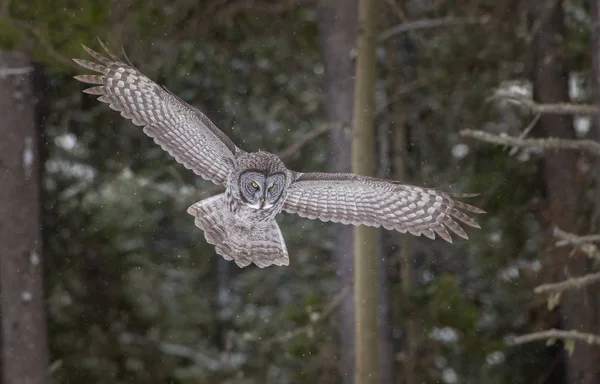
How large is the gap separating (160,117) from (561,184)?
3.99m

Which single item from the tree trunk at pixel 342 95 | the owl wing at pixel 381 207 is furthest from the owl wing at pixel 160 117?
the tree trunk at pixel 342 95

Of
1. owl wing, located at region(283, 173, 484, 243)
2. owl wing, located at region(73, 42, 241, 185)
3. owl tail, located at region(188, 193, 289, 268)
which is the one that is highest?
owl wing, located at region(73, 42, 241, 185)

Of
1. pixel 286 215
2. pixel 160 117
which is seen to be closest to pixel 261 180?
pixel 160 117

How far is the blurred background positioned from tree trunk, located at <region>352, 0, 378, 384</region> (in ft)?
2.98

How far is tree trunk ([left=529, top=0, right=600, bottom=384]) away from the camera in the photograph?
5.73 m

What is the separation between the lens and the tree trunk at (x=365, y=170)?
3.10m

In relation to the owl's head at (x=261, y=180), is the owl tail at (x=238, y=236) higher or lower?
lower

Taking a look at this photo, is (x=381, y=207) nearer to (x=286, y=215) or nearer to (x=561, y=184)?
(x=286, y=215)

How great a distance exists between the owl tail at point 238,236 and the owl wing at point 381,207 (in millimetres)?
126

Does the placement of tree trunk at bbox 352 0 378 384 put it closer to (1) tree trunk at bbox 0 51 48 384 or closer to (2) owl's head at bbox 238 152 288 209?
(2) owl's head at bbox 238 152 288 209

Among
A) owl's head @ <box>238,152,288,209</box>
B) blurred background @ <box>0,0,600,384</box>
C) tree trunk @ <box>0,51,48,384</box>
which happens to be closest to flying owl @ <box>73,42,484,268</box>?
owl's head @ <box>238,152,288,209</box>

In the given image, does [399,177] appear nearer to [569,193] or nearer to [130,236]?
[569,193]

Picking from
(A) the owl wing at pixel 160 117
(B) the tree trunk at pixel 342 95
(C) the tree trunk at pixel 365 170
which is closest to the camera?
(A) the owl wing at pixel 160 117

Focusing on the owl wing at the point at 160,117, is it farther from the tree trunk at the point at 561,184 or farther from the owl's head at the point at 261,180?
the tree trunk at the point at 561,184
